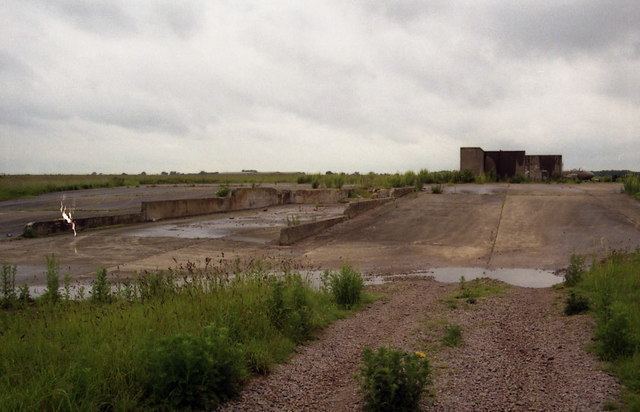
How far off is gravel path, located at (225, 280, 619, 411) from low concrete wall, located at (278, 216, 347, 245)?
25.3 feet

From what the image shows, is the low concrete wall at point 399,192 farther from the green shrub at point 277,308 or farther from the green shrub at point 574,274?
the green shrub at point 277,308

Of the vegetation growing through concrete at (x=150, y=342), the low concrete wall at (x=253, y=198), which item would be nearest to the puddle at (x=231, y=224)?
the low concrete wall at (x=253, y=198)

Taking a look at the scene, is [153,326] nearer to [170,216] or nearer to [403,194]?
[170,216]

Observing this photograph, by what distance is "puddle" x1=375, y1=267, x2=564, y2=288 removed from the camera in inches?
482

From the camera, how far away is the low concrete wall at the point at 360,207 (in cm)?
2222

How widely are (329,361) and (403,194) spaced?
834 inches

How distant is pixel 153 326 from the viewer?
701cm

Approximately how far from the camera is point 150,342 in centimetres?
606

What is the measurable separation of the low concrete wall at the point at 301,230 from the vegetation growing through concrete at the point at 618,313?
8.72m

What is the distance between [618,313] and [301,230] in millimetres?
12122

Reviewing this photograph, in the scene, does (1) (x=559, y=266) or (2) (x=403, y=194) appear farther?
(2) (x=403, y=194)

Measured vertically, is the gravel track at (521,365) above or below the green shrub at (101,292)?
below

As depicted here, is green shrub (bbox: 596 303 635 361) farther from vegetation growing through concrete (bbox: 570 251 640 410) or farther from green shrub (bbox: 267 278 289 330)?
green shrub (bbox: 267 278 289 330)

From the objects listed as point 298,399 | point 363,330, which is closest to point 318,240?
point 363,330
